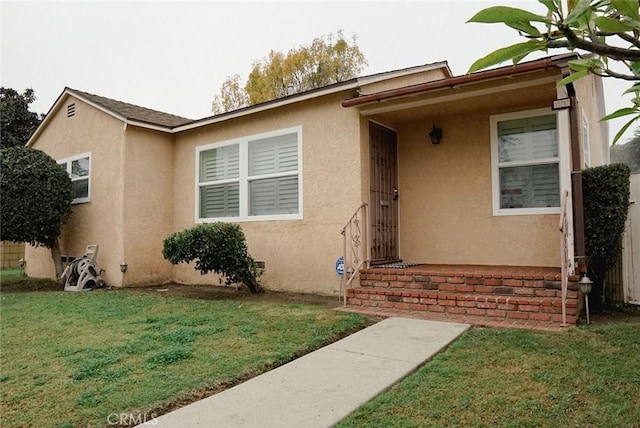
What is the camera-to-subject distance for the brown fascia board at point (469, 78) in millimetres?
5270

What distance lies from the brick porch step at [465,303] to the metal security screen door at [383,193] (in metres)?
1.01

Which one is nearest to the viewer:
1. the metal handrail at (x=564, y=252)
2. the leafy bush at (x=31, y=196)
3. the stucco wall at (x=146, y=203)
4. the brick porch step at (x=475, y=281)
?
the metal handrail at (x=564, y=252)

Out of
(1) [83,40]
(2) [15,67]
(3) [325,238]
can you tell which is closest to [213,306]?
(3) [325,238]

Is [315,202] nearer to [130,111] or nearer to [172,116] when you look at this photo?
[130,111]

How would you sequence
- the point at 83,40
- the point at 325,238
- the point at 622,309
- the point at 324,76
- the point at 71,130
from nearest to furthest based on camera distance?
the point at 622,309 < the point at 325,238 < the point at 71,130 < the point at 83,40 < the point at 324,76

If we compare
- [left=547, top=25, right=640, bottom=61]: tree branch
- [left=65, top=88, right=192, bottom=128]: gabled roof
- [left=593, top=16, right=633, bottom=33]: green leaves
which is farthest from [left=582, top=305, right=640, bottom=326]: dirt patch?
[left=65, top=88, right=192, bottom=128]: gabled roof

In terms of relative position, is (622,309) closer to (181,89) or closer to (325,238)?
(325,238)

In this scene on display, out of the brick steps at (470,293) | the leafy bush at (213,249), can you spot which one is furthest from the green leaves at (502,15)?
the leafy bush at (213,249)

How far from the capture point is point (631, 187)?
6.25m

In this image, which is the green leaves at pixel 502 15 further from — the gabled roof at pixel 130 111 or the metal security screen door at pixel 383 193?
the gabled roof at pixel 130 111

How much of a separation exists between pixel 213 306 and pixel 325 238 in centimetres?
216

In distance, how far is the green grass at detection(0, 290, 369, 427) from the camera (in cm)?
295

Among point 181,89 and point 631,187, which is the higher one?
point 181,89

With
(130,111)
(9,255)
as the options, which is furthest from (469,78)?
(9,255)
